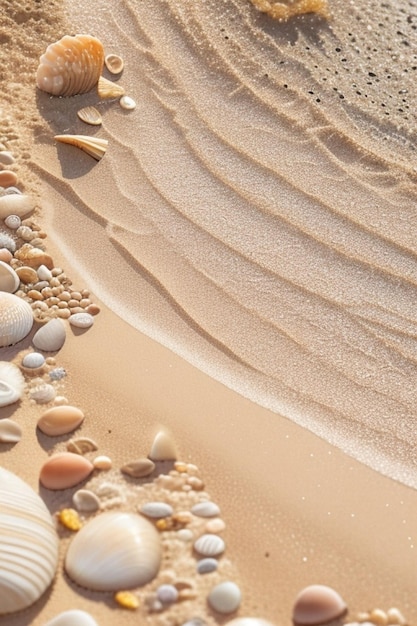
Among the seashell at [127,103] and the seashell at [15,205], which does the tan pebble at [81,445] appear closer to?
the seashell at [15,205]

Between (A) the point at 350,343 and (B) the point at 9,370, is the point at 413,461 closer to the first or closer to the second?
(A) the point at 350,343

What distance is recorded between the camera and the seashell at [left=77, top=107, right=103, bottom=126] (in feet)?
10.3

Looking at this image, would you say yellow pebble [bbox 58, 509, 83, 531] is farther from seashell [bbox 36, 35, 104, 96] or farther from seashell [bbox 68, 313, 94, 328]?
seashell [bbox 36, 35, 104, 96]

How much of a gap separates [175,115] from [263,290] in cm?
102

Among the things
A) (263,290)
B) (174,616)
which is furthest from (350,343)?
(174,616)

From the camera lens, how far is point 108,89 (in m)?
3.27

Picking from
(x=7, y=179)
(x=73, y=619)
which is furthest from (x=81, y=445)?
(x=7, y=179)

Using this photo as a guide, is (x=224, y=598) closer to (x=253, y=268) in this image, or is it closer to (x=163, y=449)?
(x=163, y=449)

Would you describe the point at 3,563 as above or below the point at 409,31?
below

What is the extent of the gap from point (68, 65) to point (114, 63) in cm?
34

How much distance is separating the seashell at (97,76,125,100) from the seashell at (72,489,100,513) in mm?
A: 1877

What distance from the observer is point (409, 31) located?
3.77 m

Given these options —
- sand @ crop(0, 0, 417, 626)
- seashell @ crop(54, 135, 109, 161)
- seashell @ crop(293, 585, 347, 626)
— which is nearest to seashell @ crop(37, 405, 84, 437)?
sand @ crop(0, 0, 417, 626)

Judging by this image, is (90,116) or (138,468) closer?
(138,468)
